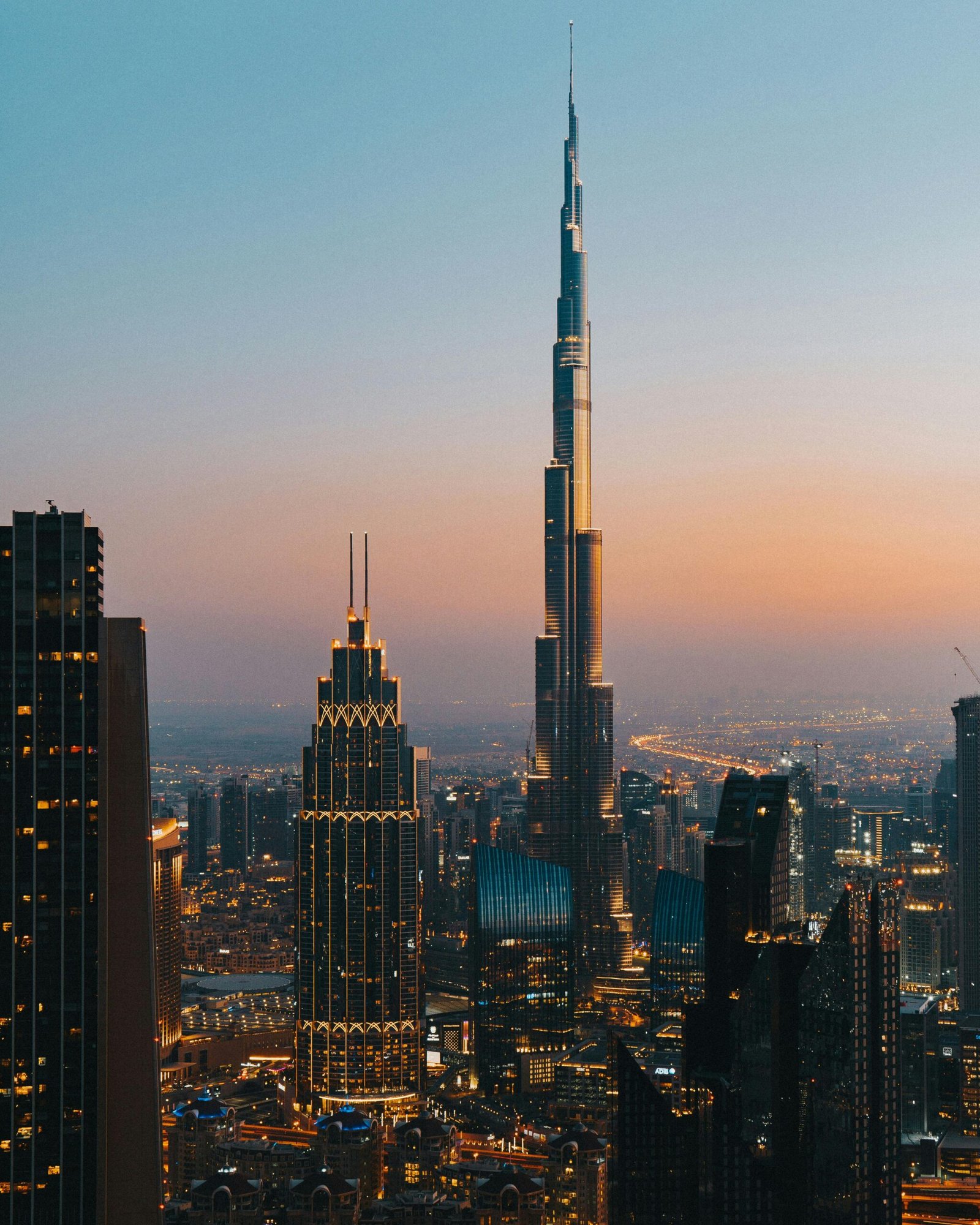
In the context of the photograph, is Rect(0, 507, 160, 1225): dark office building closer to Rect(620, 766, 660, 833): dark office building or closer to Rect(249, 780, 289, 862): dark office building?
Rect(249, 780, 289, 862): dark office building

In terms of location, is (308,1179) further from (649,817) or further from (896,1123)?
(649,817)

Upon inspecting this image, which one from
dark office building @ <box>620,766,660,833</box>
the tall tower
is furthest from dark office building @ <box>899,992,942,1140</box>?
the tall tower

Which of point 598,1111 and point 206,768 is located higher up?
point 206,768

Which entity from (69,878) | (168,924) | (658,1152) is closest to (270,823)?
(168,924)

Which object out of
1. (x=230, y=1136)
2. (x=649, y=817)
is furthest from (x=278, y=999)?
(x=230, y=1136)

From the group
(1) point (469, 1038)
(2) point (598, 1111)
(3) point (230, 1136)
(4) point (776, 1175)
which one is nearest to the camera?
(4) point (776, 1175)

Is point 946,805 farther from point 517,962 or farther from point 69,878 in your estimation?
point 69,878
